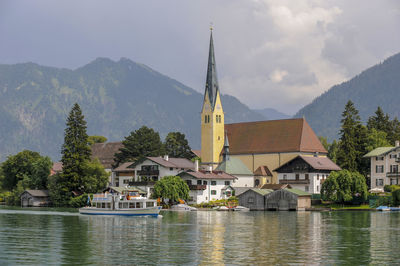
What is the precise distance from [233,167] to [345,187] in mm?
30475

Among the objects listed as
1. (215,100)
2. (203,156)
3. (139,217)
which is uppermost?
(215,100)

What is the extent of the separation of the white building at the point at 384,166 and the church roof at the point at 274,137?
43.4 feet

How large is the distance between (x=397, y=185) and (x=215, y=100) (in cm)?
4763

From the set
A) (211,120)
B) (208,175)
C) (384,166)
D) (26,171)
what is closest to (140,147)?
(211,120)

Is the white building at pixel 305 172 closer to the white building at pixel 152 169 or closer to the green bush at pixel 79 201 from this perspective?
the white building at pixel 152 169

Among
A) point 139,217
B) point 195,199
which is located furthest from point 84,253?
point 195,199

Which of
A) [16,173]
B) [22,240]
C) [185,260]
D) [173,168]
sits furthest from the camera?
[16,173]

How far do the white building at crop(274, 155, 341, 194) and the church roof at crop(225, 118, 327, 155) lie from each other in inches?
219

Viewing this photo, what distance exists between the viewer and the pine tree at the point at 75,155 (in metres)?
117

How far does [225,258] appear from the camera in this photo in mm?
36406

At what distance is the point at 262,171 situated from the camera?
127 metres

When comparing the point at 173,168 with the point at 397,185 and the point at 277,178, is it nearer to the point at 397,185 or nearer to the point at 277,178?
the point at 277,178

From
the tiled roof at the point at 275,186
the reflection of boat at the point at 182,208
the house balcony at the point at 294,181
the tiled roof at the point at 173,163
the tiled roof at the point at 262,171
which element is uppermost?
the tiled roof at the point at 173,163

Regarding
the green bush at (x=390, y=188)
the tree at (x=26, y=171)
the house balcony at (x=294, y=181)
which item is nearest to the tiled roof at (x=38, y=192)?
the tree at (x=26, y=171)
